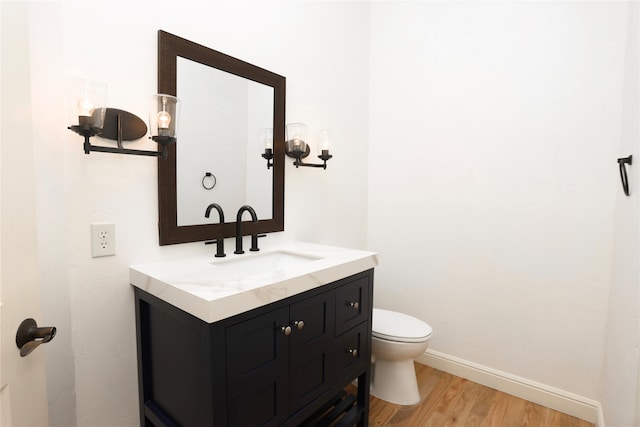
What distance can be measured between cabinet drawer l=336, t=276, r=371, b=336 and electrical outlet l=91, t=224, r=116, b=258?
0.87 metres

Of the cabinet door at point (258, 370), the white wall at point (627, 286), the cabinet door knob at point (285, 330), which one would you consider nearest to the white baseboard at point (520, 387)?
the white wall at point (627, 286)

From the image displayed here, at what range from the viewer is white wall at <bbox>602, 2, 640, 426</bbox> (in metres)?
1.07

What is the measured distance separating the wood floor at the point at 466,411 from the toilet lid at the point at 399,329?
0.42 metres

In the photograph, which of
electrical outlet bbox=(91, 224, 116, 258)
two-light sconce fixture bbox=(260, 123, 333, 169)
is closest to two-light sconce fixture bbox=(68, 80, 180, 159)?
electrical outlet bbox=(91, 224, 116, 258)

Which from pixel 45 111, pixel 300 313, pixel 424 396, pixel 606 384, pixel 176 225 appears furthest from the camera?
pixel 424 396

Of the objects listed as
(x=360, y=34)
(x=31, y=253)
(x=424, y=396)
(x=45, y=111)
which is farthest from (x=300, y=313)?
(x=360, y=34)

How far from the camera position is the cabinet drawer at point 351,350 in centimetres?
140

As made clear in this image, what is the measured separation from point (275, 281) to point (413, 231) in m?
1.48

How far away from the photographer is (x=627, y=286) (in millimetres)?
1227

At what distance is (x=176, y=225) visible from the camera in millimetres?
1347

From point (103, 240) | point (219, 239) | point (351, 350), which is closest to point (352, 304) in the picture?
point (351, 350)

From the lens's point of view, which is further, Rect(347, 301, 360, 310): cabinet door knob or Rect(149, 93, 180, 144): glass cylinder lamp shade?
Rect(347, 301, 360, 310): cabinet door knob

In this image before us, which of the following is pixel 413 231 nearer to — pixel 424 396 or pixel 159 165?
pixel 424 396

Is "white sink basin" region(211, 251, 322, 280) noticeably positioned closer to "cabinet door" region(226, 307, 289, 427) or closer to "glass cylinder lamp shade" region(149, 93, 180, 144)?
"cabinet door" region(226, 307, 289, 427)
